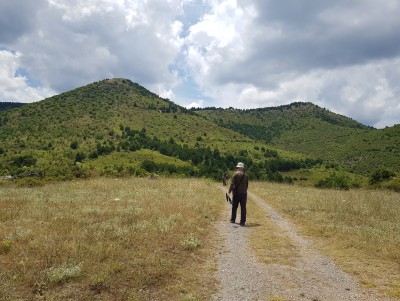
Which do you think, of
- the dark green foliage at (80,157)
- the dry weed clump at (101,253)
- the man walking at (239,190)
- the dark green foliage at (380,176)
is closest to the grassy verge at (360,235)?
the man walking at (239,190)

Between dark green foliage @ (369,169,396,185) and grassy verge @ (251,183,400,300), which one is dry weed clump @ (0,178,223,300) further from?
dark green foliage @ (369,169,396,185)

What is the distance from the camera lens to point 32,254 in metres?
9.39

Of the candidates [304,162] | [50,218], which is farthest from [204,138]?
[50,218]

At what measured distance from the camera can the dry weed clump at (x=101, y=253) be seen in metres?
7.35

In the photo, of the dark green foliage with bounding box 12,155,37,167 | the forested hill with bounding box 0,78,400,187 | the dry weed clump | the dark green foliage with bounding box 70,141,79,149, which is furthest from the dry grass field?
the dark green foliage with bounding box 70,141,79,149

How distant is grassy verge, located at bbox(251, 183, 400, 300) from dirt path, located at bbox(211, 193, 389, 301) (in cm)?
52

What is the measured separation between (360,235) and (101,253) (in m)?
9.01

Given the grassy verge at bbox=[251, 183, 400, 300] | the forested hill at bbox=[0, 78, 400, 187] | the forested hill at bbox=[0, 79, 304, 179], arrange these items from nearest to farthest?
the grassy verge at bbox=[251, 183, 400, 300] < the forested hill at bbox=[0, 79, 304, 179] < the forested hill at bbox=[0, 78, 400, 187]

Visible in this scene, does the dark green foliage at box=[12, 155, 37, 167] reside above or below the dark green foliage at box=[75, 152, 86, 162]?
below

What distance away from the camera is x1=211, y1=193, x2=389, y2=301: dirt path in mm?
7395

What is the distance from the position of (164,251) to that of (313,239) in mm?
5828

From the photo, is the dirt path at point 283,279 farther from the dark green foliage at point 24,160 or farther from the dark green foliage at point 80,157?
the dark green foliage at point 80,157

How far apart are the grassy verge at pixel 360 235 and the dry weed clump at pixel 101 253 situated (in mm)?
4070

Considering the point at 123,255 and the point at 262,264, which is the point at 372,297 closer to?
the point at 262,264
